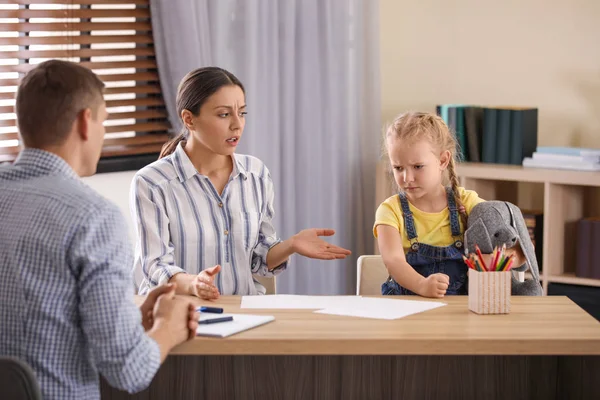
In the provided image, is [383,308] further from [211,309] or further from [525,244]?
[525,244]

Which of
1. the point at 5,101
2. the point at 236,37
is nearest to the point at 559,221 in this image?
the point at 236,37

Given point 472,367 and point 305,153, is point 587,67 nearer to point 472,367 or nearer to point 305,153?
point 305,153

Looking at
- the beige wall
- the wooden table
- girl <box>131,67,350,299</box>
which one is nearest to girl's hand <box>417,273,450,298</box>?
the wooden table

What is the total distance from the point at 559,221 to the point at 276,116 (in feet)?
4.42

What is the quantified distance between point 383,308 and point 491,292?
9.9 inches

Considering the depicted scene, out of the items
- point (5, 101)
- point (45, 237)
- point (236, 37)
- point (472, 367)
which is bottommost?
point (472, 367)

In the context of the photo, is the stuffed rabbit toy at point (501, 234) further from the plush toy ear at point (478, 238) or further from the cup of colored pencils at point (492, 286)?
the cup of colored pencils at point (492, 286)

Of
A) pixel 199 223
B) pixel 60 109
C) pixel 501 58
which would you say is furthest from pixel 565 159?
pixel 60 109

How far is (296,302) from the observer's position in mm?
2223

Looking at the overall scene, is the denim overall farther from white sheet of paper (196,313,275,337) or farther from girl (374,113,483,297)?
white sheet of paper (196,313,275,337)

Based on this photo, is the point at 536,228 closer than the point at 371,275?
No

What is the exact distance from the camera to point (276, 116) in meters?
4.23

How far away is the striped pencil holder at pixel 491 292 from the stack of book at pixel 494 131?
6.95 ft

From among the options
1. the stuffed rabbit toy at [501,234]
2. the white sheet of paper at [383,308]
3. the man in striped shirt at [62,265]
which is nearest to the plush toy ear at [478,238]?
the stuffed rabbit toy at [501,234]
